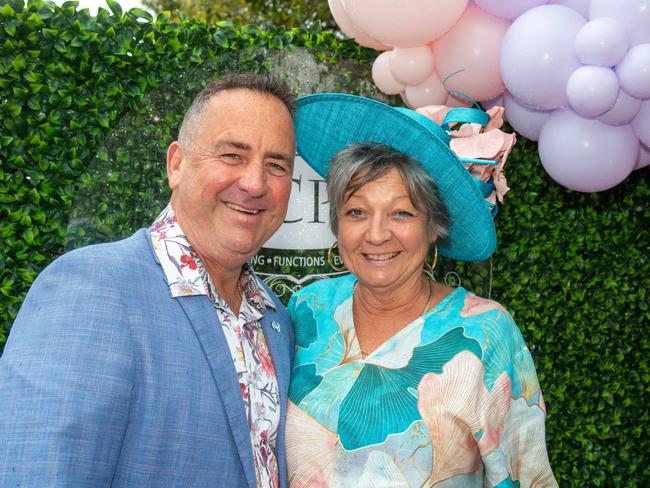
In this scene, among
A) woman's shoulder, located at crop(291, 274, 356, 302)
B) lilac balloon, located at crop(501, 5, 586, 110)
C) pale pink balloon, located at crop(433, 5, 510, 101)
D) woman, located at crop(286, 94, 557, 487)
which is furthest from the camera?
pale pink balloon, located at crop(433, 5, 510, 101)

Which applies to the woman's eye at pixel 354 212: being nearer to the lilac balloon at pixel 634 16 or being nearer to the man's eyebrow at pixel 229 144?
the man's eyebrow at pixel 229 144

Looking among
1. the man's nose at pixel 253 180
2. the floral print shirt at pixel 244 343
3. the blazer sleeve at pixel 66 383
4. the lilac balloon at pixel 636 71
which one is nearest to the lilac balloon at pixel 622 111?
the lilac balloon at pixel 636 71

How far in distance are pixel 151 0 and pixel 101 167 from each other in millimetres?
11251

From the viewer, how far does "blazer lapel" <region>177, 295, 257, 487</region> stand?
1.70m

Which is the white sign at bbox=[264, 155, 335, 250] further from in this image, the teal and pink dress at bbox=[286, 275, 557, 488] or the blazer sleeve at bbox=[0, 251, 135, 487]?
the blazer sleeve at bbox=[0, 251, 135, 487]

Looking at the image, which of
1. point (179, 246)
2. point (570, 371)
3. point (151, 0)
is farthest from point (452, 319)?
point (151, 0)

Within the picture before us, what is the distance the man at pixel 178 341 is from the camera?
1440 millimetres

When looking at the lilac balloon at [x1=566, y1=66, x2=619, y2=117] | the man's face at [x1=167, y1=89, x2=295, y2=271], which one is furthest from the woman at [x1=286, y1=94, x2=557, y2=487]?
the lilac balloon at [x1=566, y1=66, x2=619, y2=117]

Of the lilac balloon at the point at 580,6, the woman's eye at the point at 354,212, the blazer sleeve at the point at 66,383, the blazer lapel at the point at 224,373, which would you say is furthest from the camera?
the lilac balloon at the point at 580,6

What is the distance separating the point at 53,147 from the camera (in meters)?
3.07

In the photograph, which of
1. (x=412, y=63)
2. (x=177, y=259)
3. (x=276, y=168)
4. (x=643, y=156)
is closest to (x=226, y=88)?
(x=276, y=168)

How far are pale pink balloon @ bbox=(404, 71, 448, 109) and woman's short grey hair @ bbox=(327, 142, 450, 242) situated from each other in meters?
1.04

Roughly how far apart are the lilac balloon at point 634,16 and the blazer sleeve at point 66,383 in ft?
7.70

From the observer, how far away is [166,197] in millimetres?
3418
